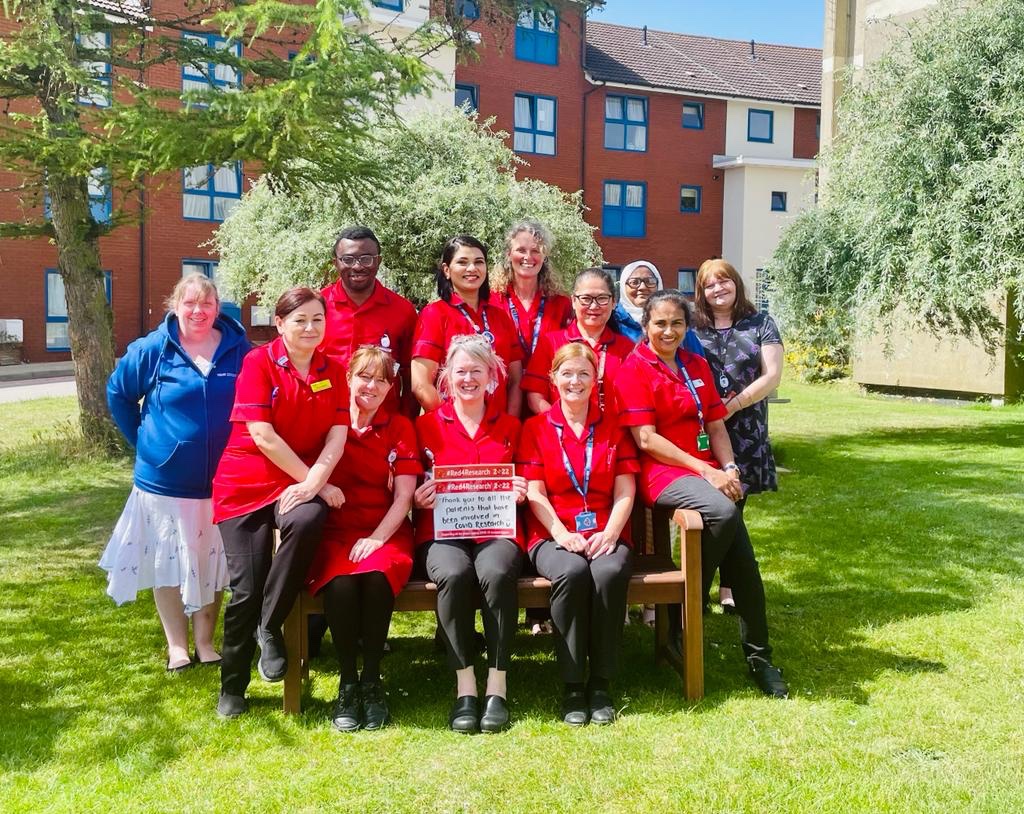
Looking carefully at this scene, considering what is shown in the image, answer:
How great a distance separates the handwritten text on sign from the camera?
4457mm

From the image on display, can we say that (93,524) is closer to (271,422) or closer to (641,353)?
(271,422)

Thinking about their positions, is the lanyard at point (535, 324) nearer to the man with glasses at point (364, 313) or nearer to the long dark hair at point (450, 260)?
the long dark hair at point (450, 260)

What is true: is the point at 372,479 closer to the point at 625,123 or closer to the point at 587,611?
the point at 587,611

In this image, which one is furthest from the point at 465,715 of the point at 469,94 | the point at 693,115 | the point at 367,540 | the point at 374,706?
the point at 693,115

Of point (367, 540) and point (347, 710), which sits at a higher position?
point (367, 540)

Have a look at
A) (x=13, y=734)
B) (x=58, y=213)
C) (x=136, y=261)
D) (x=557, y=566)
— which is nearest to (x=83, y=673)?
(x=13, y=734)

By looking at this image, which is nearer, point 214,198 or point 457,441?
point 457,441

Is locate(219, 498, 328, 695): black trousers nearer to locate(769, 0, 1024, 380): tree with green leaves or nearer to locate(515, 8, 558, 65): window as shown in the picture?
locate(769, 0, 1024, 380): tree with green leaves

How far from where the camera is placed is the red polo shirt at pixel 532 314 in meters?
5.25

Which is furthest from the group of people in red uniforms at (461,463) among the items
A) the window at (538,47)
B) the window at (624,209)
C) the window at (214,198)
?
the window at (624,209)

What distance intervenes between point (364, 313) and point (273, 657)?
68.2 inches

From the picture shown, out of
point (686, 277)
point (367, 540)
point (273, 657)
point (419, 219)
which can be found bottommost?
point (273, 657)

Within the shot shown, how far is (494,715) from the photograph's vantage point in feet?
13.7

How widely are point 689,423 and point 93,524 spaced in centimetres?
564
